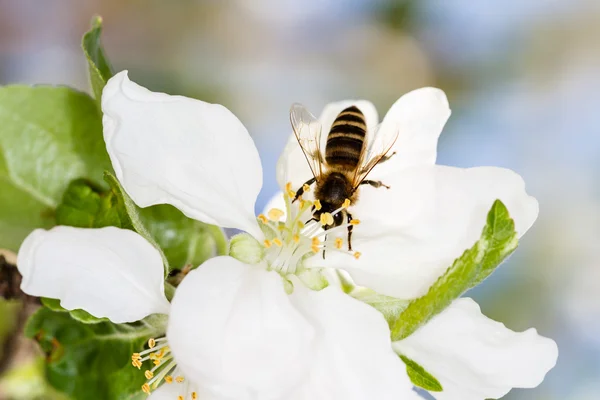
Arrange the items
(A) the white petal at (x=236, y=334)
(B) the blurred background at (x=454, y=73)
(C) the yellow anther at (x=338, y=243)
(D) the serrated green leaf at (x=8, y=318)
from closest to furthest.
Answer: (A) the white petal at (x=236, y=334) < (C) the yellow anther at (x=338, y=243) < (D) the serrated green leaf at (x=8, y=318) < (B) the blurred background at (x=454, y=73)

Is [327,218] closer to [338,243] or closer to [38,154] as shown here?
[338,243]

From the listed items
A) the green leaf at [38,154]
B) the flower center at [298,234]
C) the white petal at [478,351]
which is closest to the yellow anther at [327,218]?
the flower center at [298,234]

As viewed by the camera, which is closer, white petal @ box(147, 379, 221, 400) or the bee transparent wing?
white petal @ box(147, 379, 221, 400)

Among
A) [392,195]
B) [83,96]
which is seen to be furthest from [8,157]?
[392,195]

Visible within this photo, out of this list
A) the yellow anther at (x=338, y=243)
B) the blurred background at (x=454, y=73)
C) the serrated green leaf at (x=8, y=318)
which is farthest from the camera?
the blurred background at (x=454, y=73)

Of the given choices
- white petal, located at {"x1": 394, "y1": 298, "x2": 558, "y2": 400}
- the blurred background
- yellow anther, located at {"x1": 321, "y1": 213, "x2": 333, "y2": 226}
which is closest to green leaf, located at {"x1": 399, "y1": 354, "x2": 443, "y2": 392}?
white petal, located at {"x1": 394, "y1": 298, "x2": 558, "y2": 400}

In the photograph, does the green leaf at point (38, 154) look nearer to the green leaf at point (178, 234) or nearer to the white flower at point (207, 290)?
the green leaf at point (178, 234)

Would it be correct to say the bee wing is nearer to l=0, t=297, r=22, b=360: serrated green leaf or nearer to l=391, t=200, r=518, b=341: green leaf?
l=391, t=200, r=518, b=341: green leaf

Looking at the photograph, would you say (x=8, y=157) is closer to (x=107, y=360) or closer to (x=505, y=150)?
(x=107, y=360)
